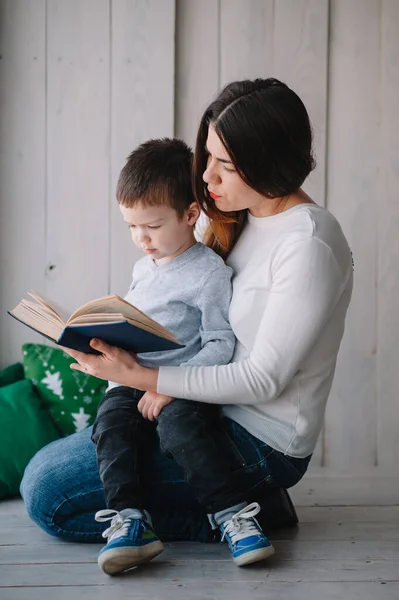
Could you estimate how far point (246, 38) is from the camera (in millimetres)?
2646

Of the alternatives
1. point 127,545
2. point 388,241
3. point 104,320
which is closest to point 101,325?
point 104,320

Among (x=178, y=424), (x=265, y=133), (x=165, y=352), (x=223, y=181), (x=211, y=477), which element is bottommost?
(x=211, y=477)

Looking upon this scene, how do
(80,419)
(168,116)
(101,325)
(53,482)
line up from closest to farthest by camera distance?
(101,325) → (53,482) → (80,419) → (168,116)

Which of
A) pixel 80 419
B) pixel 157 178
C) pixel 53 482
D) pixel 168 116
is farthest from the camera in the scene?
pixel 168 116

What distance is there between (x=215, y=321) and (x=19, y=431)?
89 cm

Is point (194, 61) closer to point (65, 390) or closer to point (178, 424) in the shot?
point (65, 390)

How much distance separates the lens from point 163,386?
5.75ft

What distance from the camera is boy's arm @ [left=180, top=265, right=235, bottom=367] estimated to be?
1.84m

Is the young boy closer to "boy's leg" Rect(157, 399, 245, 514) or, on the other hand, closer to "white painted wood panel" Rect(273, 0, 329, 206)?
"boy's leg" Rect(157, 399, 245, 514)

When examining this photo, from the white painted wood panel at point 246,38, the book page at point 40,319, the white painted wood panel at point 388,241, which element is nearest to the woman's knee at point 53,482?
the book page at point 40,319

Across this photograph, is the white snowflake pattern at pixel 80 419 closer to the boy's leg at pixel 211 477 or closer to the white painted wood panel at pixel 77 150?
the white painted wood panel at pixel 77 150

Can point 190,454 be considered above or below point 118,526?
above

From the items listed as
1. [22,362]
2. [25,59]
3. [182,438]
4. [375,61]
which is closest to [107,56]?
[25,59]

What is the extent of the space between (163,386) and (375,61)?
153 cm
